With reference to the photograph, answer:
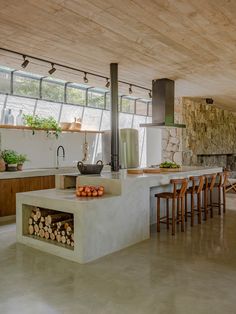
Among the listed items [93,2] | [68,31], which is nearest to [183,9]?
[93,2]

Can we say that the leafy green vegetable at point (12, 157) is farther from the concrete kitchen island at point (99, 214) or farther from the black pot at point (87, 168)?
the black pot at point (87, 168)

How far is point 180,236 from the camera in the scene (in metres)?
4.71

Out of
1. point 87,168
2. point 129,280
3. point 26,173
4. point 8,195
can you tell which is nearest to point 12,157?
point 26,173

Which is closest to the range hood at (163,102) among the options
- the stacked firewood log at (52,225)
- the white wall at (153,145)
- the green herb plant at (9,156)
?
the green herb plant at (9,156)

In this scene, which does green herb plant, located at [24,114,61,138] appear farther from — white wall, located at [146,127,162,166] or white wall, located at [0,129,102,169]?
white wall, located at [146,127,162,166]

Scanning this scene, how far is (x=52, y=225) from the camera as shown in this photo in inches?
164

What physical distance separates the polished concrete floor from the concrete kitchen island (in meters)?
0.13

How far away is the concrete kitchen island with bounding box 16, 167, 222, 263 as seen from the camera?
143 inches

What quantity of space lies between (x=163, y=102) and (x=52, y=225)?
378 cm

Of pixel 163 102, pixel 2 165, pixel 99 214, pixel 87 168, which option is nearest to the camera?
pixel 99 214

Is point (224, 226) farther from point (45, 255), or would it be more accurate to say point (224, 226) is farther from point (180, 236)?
point (45, 255)

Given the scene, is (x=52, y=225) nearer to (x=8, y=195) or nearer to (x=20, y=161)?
(x=8, y=195)

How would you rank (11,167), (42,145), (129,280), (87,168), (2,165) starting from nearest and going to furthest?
(129,280) → (87,168) → (2,165) → (11,167) → (42,145)

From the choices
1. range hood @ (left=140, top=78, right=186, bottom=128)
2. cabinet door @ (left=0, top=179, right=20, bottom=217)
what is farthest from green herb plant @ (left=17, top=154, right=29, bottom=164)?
range hood @ (left=140, top=78, right=186, bottom=128)
